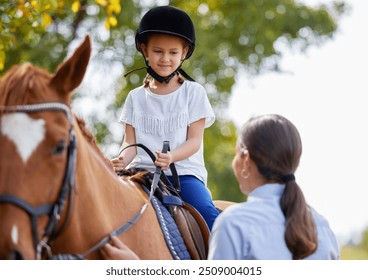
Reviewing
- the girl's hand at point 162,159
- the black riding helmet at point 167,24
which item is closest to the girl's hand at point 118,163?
the girl's hand at point 162,159

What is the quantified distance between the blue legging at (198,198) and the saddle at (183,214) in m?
0.18

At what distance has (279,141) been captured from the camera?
4293 mm

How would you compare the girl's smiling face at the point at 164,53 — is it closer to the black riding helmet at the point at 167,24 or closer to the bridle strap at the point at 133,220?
the black riding helmet at the point at 167,24

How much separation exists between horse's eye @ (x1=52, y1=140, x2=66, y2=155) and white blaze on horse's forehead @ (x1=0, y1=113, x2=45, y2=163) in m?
0.09

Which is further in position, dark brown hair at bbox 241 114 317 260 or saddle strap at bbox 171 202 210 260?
saddle strap at bbox 171 202 210 260

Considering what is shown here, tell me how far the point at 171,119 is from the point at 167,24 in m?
0.70

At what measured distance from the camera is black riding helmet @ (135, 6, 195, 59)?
6.18m

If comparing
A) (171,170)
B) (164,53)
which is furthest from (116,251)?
(164,53)

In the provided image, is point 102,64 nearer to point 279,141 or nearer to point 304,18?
point 304,18

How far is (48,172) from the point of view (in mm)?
4043

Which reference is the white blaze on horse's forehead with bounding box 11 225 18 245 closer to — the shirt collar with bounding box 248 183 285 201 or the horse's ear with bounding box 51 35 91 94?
the horse's ear with bounding box 51 35 91 94

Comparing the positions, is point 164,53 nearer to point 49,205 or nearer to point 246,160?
point 246,160

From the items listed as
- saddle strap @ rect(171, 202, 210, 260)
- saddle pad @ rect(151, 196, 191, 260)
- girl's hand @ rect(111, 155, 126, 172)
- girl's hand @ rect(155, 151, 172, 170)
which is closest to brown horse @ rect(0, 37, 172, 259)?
saddle pad @ rect(151, 196, 191, 260)
